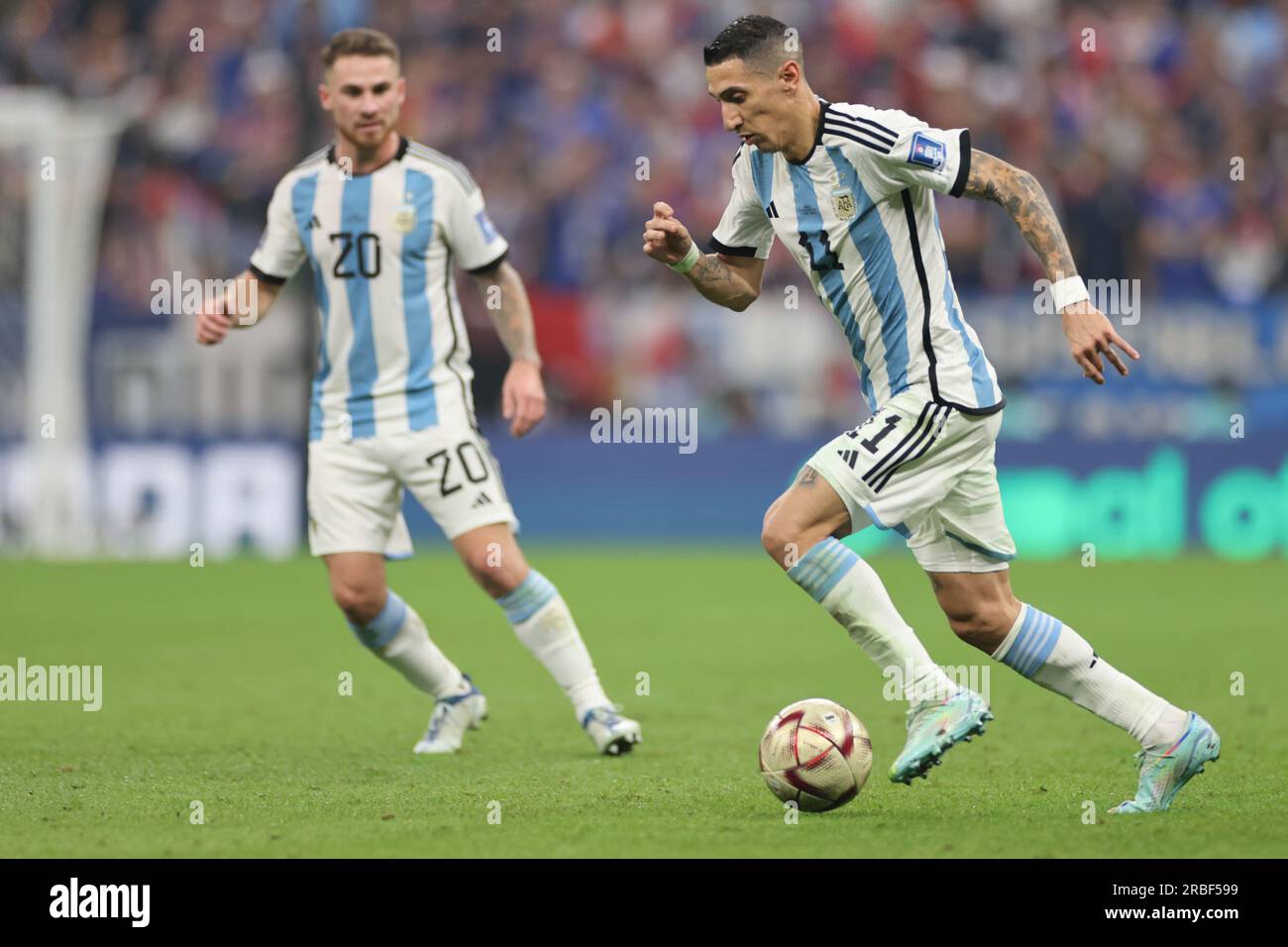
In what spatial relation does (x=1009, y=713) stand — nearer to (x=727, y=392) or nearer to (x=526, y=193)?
(x=727, y=392)

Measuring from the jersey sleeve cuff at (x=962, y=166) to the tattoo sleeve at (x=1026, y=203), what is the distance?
1 centimetres

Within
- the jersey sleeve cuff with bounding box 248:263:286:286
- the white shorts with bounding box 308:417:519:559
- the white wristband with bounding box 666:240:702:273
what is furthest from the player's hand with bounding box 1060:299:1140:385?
the jersey sleeve cuff with bounding box 248:263:286:286

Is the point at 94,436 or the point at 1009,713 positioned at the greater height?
the point at 94,436

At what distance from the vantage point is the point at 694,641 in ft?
34.9

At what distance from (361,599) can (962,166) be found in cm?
269

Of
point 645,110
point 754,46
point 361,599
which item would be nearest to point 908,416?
point 754,46

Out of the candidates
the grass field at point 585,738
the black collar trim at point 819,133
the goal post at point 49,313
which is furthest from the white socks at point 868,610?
the goal post at point 49,313

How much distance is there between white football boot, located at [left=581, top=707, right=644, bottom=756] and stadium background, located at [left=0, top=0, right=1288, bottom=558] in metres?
9.26

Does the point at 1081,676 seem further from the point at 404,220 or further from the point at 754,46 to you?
the point at 404,220

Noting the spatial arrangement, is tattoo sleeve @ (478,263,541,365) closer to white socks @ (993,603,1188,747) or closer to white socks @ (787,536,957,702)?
white socks @ (787,536,957,702)

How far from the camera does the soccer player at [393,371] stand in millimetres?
6781

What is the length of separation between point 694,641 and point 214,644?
2.64 m

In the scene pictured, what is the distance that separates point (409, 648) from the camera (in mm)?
7004
